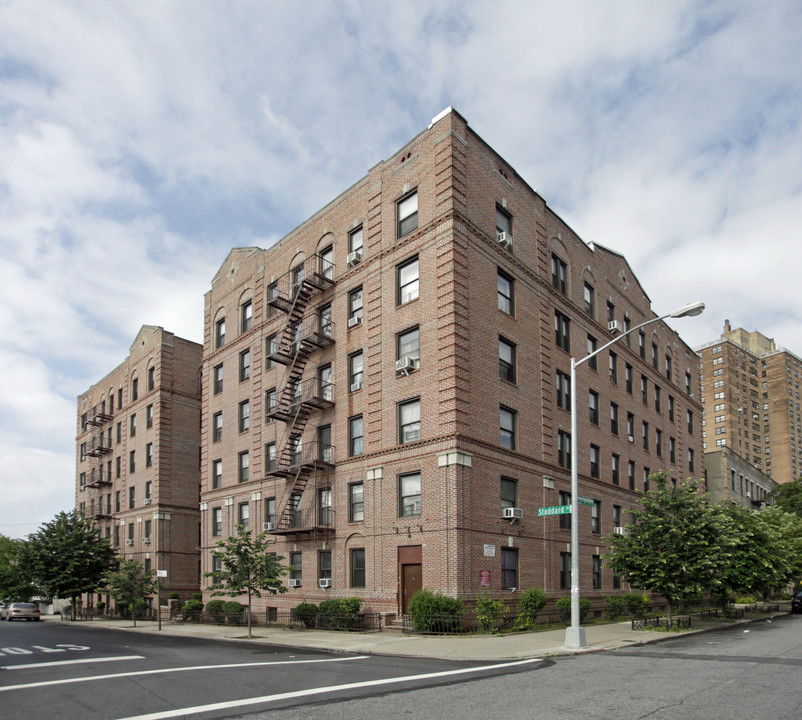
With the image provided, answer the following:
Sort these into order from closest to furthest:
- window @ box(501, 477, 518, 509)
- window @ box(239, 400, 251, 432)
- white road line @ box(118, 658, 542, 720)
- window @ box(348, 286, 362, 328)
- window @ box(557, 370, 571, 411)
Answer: white road line @ box(118, 658, 542, 720) → window @ box(501, 477, 518, 509) → window @ box(348, 286, 362, 328) → window @ box(557, 370, 571, 411) → window @ box(239, 400, 251, 432)

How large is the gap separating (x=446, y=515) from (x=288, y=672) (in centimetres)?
1068

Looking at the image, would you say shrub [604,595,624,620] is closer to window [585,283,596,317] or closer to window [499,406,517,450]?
window [499,406,517,450]

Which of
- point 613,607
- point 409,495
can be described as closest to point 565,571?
point 613,607

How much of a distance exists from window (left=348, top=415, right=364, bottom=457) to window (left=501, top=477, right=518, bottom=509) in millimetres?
6077

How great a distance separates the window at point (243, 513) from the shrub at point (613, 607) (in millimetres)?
17950

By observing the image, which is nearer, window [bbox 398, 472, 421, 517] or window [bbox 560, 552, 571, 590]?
window [bbox 398, 472, 421, 517]

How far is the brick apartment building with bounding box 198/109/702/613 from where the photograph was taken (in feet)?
85.2

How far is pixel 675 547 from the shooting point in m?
24.8

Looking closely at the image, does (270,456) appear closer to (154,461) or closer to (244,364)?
(244,364)

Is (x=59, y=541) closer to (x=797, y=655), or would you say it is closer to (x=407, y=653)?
(x=407, y=653)

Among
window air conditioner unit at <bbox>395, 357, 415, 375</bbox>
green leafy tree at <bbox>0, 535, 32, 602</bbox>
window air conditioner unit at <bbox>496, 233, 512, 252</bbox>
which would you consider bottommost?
green leafy tree at <bbox>0, 535, 32, 602</bbox>

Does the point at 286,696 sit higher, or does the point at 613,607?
the point at 286,696

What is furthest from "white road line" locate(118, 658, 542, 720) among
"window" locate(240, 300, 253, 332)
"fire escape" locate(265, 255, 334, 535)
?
"window" locate(240, 300, 253, 332)

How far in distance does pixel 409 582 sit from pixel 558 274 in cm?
1702
